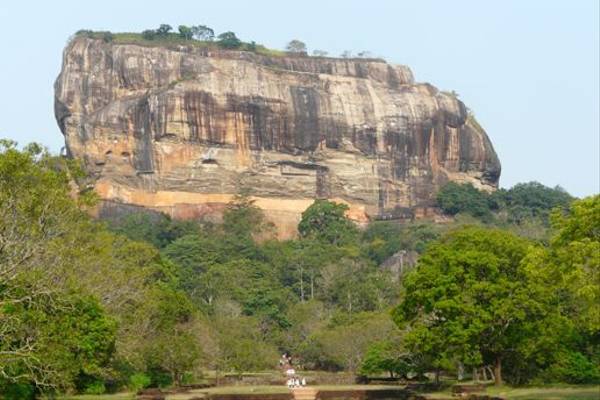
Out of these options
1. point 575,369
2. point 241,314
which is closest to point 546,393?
point 575,369

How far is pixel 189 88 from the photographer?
10888 cm

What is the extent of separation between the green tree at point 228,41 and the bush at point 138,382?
247ft

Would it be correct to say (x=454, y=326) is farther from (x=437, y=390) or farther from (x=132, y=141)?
(x=132, y=141)

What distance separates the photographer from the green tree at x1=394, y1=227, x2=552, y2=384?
39938 mm

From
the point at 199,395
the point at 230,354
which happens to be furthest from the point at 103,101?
the point at 199,395

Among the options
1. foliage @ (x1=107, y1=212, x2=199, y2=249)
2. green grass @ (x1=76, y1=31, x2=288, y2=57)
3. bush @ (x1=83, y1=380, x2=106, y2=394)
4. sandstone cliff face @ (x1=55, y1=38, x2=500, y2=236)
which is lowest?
bush @ (x1=83, y1=380, x2=106, y2=394)

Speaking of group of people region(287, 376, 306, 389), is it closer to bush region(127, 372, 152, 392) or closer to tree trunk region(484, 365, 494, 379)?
bush region(127, 372, 152, 392)

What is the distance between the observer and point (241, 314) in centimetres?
7594

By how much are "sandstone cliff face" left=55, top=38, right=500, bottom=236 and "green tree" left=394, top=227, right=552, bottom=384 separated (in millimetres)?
69111

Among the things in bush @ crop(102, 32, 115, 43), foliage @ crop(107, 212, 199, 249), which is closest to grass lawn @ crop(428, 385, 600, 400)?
foliage @ crop(107, 212, 199, 249)

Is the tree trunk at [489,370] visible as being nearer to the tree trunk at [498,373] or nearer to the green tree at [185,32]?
the tree trunk at [498,373]

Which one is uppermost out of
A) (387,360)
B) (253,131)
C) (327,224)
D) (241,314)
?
(253,131)

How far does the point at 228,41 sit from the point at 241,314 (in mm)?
49968

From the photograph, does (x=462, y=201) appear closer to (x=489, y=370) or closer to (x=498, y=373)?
(x=489, y=370)
